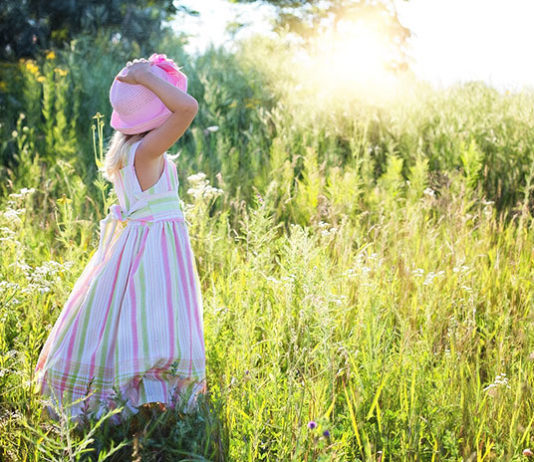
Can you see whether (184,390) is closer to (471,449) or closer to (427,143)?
(471,449)

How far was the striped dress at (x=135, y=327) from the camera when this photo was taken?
2.04 meters

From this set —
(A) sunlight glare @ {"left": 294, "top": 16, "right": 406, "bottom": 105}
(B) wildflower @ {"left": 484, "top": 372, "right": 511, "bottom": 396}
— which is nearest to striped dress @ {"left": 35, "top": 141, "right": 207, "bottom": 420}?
(B) wildflower @ {"left": 484, "top": 372, "right": 511, "bottom": 396}

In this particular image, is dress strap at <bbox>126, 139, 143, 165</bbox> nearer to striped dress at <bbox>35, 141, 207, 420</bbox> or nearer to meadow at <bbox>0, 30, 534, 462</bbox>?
striped dress at <bbox>35, 141, 207, 420</bbox>

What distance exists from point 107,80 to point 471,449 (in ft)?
20.7

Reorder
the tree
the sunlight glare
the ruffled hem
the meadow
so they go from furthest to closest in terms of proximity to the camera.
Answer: the tree, the sunlight glare, the ruffled hem, the meadow

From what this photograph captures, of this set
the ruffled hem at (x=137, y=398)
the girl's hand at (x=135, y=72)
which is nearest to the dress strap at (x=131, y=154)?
the girl's hand at (x=135, y=72)

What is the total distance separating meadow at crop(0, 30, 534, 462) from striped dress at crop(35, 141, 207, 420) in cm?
9

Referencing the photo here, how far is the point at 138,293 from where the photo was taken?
6.80 feet

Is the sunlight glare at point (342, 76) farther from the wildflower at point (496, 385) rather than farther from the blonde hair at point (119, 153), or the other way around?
the wildflower at point (496, 385)

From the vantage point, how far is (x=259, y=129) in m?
5.92

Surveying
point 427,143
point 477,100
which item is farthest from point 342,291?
point 477,100

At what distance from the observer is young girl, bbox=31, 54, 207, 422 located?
2.05 meters

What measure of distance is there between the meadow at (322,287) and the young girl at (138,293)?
11 centimetres

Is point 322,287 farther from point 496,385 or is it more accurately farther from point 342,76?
point 342,76
